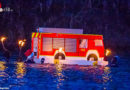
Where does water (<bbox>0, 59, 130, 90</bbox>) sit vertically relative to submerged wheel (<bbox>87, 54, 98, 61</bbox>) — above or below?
below

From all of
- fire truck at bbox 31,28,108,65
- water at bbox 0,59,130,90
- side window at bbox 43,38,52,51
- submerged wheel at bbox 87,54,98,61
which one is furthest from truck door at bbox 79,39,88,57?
water at bbox 0,59,130,90

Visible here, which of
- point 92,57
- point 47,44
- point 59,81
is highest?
point 47,44

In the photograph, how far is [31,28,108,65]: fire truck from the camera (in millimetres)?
26562

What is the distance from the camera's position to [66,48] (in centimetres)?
2683

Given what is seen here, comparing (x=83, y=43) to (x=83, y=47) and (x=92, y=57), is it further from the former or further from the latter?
(x=92, y=57)

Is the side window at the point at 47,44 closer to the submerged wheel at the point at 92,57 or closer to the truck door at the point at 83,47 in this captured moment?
the truck door at the point at 83,47

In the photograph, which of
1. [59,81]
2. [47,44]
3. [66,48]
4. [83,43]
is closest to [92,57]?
[83,43]

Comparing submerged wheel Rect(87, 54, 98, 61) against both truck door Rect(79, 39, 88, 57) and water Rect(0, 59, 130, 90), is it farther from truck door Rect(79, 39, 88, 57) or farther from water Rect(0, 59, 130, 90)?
water Rect(0, 59, 130, 90)

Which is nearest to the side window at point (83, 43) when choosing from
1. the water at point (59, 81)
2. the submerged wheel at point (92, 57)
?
the submerged wheel at point (92, 57)

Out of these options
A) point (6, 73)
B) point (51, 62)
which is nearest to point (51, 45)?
point (51, 62)

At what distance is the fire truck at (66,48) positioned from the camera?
87.1 ft

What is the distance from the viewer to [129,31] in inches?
2911

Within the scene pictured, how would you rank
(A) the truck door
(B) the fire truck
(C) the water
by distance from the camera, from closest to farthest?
(C) the water → (B) the fire truck → (A) the truck door

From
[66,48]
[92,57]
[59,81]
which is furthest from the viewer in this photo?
[92,57]
